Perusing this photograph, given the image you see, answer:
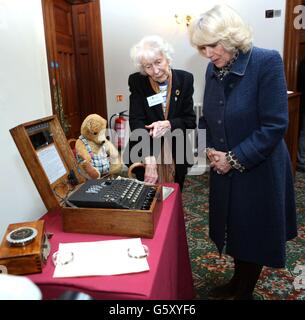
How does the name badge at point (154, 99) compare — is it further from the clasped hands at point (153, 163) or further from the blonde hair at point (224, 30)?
the blonde hair at point (224, 30)

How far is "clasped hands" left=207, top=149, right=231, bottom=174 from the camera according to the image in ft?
4.46

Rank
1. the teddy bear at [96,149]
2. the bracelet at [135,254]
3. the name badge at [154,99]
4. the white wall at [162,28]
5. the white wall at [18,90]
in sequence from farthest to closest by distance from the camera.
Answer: the white wall at [162,28] → the name badge at [154,99] → the teddy bear at [96,149] → the white wall at [18,90] → the bracelet at [135,254]

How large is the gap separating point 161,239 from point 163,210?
232mm

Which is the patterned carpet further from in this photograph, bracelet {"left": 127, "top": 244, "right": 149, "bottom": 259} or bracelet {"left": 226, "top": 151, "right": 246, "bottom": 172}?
bracelet {"left": 127, "top": 244, "right": 149, "bottom": 259}

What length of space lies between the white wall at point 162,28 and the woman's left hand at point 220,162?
117 inches

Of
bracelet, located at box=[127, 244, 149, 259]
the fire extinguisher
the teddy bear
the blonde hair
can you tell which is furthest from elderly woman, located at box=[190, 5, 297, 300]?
the fire extinguisher

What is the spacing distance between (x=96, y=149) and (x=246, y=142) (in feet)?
2.39

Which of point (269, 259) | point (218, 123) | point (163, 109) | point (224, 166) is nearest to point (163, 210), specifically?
point (224, 166)

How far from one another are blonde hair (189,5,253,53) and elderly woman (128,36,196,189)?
0.52 m

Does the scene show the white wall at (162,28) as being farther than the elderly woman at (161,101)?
Yes

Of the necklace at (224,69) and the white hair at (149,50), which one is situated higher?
the white hair at (149,50)

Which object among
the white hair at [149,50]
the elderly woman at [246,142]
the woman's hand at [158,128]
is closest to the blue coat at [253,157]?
the elderly woman at [246,142]

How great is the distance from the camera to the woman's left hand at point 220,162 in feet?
4.46
